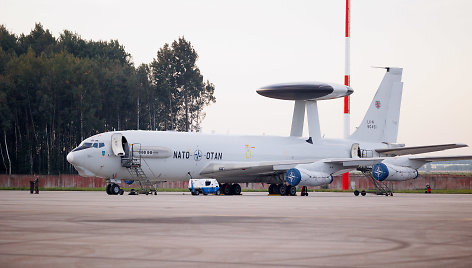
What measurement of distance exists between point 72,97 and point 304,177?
50.2 metres

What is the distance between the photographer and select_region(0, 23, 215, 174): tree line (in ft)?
286

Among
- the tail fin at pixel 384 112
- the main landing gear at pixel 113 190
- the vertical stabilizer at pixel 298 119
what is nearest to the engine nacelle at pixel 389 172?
the tail fin at pixel 384 112

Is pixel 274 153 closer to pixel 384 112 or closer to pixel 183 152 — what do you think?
pixel 183 152

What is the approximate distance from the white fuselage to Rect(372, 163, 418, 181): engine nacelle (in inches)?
383

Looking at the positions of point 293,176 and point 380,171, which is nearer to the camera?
point 293,176

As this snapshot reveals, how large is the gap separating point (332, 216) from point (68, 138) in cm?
7466

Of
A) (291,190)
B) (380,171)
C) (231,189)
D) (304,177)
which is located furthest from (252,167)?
(380,171)

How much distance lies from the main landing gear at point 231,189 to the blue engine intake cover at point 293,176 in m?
5.06

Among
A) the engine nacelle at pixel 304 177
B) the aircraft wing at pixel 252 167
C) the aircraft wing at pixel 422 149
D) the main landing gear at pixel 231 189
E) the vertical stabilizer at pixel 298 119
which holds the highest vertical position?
the vertical stabilizer at pixel 298 119

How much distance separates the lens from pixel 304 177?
4725cm

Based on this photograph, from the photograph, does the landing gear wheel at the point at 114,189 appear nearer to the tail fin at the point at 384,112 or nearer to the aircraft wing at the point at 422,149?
the aircraft wing at the point at 422,149

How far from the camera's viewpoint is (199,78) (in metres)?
114

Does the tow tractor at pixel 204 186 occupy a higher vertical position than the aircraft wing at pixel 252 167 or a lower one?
lower

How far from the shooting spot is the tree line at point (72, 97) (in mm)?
87312
